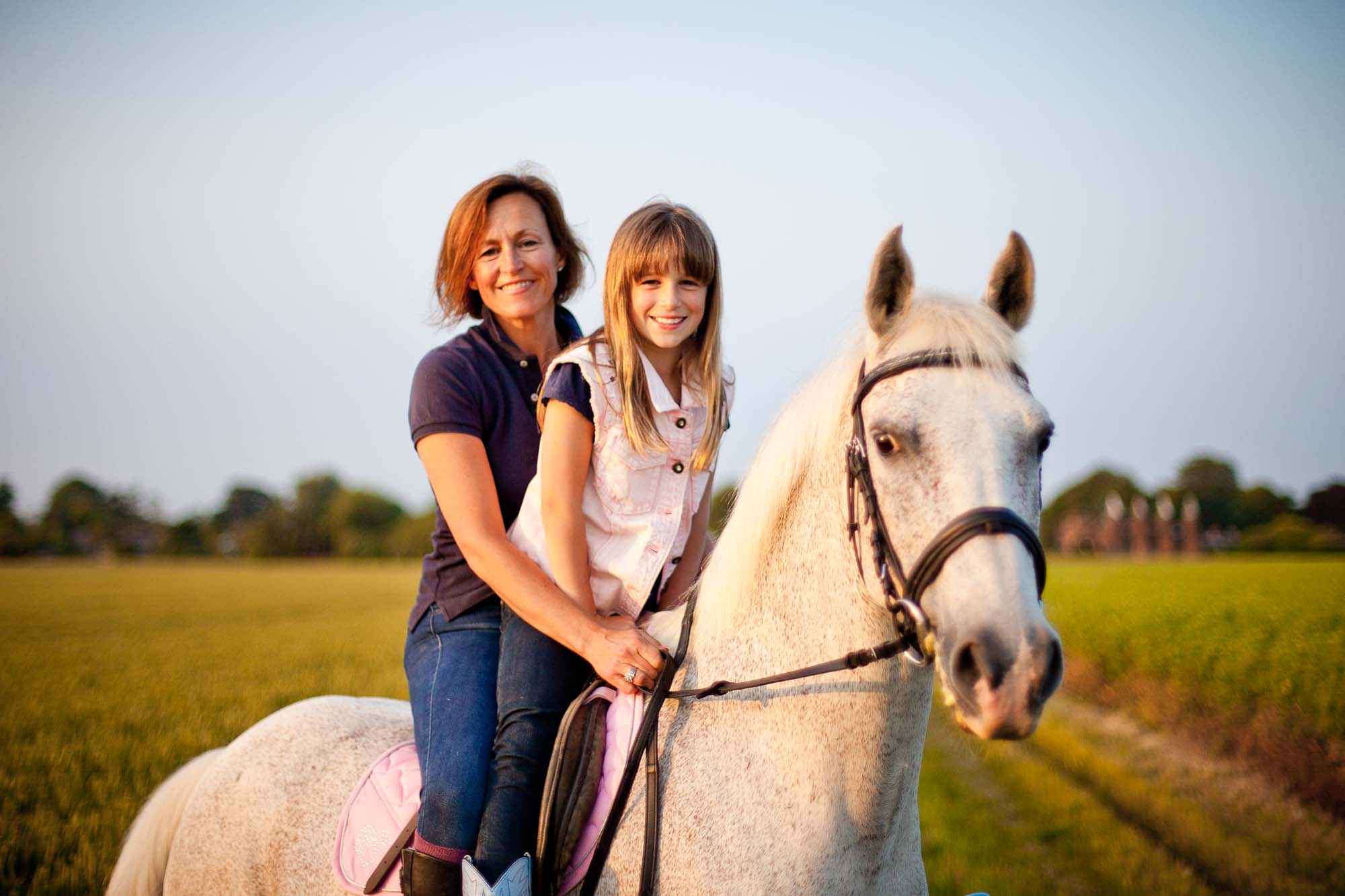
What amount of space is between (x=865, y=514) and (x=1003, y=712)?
605 millimetres

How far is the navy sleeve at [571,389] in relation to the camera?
8.45 ft

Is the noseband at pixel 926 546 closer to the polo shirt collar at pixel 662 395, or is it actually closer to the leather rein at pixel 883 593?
the leather rein at pixel 883 593

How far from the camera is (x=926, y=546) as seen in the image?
1.84m

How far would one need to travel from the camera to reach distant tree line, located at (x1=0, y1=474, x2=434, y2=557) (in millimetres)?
78250

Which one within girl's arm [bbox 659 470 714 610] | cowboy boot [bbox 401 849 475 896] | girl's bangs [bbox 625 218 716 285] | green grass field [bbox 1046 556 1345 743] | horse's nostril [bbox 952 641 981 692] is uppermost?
girl's bangs [bbox 625 218 716 285]

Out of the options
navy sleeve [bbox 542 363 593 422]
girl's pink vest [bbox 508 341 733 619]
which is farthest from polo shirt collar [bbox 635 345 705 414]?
navy sleeve [bbox 542 363 593 422]

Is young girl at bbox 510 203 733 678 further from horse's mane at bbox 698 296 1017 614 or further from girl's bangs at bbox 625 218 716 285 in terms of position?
horse's mane at bbox 698 296 1017 614

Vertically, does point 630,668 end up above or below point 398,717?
above

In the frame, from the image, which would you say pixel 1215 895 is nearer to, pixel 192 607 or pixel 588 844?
pixel 588 844

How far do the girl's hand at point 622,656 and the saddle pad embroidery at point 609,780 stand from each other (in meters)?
0.07

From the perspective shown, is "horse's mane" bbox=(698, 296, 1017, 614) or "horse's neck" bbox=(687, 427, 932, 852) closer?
"horse's mane" bbox=(698, 296, 1017, 614)

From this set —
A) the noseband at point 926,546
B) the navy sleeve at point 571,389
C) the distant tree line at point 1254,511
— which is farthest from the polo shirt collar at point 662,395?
the distant tree line at point 1254,511

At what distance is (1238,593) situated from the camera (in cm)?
1606

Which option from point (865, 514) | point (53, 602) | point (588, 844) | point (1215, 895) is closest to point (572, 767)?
point (588, 844)
